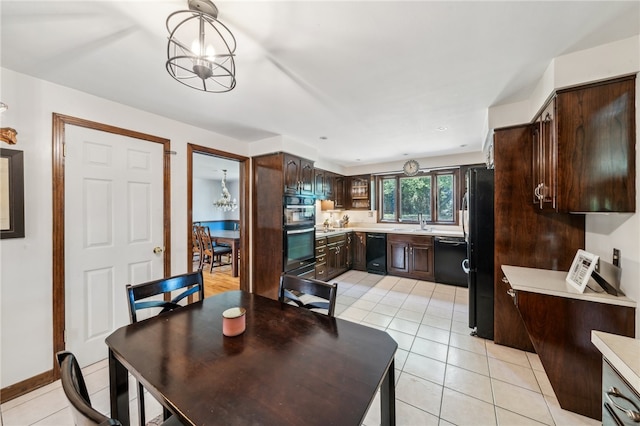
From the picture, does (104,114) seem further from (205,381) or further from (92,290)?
(205,381)

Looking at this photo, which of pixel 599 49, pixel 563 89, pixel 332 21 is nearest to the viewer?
pixel 332 21

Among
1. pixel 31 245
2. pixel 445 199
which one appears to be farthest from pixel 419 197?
pixel 31 245

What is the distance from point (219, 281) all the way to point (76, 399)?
13.8 feet

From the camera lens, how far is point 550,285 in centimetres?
177

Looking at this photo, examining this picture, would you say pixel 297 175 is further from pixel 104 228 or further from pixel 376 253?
pixel 376 253

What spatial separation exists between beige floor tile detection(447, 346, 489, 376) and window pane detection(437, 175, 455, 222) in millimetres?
3070

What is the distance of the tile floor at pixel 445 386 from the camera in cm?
160

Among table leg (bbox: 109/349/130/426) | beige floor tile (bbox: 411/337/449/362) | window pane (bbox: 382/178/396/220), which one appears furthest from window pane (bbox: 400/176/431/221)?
table leg (bbox: 109/349/130/426)

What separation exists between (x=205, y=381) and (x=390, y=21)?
1.93m

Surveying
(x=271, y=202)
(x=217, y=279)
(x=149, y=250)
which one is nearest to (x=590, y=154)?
(x=271, y=202)

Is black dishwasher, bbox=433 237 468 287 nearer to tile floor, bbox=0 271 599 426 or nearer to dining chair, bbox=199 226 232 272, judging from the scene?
tile floor, bbox=0 271 599 426

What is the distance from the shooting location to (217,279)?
4684 millimetres

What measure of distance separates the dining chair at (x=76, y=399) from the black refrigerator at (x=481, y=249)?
9.84 feet

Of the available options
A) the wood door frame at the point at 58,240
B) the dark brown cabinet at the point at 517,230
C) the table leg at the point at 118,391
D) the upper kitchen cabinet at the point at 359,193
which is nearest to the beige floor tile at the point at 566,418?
the dark brown cabinet at the point at 517,230
